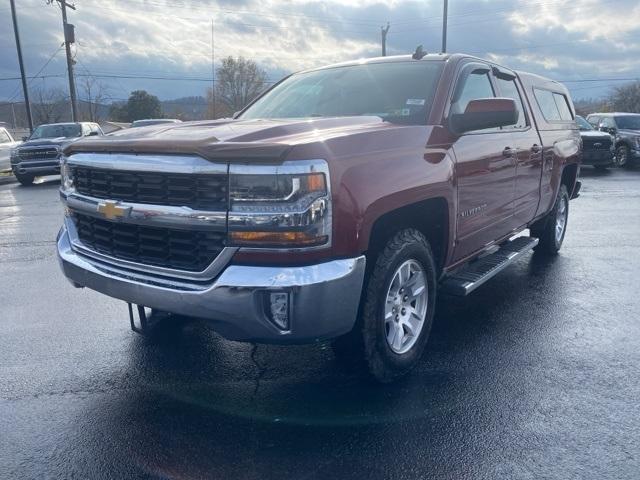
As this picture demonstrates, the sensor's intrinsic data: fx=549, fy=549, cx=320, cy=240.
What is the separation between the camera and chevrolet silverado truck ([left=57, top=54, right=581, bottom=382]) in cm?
262

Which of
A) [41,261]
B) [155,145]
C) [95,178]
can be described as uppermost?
[155,145]

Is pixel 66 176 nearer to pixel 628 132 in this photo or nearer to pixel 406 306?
pixel 406 306

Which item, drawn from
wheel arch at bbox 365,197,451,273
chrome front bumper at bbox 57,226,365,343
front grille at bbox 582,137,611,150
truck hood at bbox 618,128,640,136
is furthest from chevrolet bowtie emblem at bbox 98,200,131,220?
truck hood at bbox 618,128,640,136

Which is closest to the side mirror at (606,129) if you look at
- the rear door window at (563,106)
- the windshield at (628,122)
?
the windshield at (628,122)

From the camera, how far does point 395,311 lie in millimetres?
3422

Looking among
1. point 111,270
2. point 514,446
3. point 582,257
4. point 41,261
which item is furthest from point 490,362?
point 41,261

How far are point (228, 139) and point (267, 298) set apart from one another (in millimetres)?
849

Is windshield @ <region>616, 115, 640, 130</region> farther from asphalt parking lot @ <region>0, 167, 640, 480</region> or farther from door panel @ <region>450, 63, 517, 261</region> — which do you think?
door panel @ <region>450, 63, 517, 261</region>

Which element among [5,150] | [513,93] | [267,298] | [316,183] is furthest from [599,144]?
[5,150]

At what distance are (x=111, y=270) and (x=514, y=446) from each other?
2369 mm

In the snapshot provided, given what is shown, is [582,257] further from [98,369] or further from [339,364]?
[98,369]

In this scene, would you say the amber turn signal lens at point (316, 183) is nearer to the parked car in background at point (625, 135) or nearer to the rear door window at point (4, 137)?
the parked car in background at point (625, 135)

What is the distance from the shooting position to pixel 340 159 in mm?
2756

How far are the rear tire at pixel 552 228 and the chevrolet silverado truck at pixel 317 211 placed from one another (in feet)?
7.06
